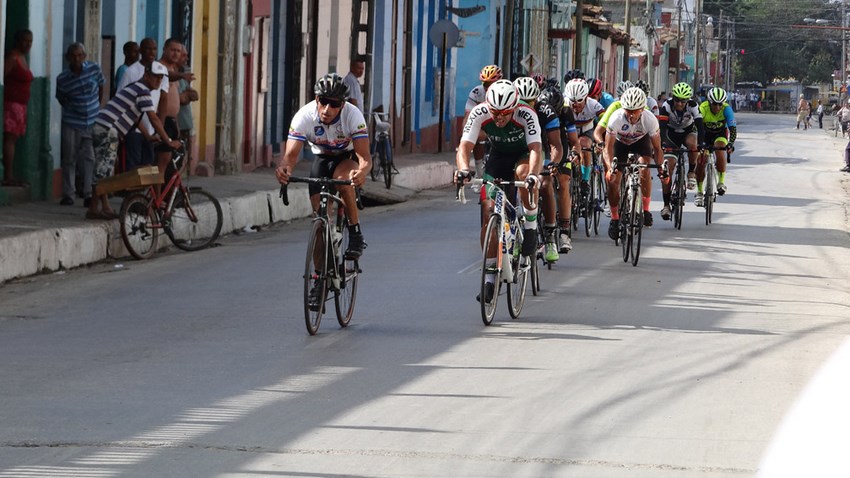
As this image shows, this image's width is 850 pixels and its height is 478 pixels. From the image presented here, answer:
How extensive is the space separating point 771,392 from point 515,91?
146 inches

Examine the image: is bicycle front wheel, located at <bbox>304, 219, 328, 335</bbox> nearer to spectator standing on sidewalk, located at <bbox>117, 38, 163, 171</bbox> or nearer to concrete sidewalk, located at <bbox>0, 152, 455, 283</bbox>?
concrete sidewalk, located at <bbox>0, 152, 455, 283</bbox>

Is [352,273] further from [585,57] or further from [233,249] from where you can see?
[585,57]

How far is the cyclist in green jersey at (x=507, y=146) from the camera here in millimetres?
11203

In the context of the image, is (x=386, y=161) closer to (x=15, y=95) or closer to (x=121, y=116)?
(x=15, y=95)

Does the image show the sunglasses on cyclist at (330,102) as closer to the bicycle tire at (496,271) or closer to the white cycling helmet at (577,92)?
the bicycle tire at (496,271)

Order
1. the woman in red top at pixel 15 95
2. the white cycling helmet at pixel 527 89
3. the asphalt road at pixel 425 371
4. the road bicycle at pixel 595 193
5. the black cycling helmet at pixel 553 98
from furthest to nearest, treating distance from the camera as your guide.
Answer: the road bicycle at pixel 595 193 → the woman in red top at pixel 15 95 → the black cycling helmet at pixel 553 98 → the white cycling helmet at pixel 527 89 → the asphalt road at pixel 425 371

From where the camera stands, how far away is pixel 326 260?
1026 centimetres

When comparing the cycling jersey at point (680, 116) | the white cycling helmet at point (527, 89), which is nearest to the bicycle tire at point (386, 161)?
the cycling jersey at point (680, 116)

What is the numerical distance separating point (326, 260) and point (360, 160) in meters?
0.72

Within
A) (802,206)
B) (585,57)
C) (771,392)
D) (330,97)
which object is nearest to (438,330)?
(330,97)

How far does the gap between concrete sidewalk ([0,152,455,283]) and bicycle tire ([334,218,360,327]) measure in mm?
3756

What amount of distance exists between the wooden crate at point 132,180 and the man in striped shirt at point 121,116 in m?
0.51

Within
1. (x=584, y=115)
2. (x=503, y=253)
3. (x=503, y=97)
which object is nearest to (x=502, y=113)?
(x=503, y=97)

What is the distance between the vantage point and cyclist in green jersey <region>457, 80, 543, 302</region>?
1120cm
